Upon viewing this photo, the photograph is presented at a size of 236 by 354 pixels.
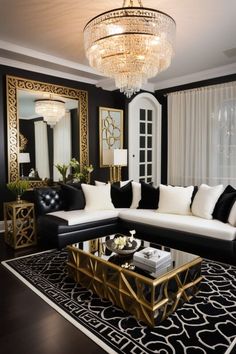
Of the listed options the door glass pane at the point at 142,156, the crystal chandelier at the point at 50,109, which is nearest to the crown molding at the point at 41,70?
the crystal chandelier at the point at 50,109

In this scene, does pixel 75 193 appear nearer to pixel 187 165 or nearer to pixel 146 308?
pixel 146 308

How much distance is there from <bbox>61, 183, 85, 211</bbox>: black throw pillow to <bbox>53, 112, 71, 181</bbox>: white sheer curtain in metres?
0.95

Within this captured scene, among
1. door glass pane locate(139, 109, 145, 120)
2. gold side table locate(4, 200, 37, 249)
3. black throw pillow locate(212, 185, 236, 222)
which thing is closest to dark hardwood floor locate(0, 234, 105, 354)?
gold side table locate(4, 200, 37, 249)

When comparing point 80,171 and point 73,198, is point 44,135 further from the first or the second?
point 73,198

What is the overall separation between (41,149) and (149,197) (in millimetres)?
2158

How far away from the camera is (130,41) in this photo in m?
2.55

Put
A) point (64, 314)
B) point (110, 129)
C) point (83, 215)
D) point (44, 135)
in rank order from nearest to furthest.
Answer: point (64, 314)
point (83, 215)
point (44, 135)
point (110, 129)

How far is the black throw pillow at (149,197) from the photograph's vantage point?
14.3 ft

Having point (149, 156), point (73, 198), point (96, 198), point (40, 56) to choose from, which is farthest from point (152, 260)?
point (149, 156)

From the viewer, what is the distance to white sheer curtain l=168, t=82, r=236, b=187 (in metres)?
5.29

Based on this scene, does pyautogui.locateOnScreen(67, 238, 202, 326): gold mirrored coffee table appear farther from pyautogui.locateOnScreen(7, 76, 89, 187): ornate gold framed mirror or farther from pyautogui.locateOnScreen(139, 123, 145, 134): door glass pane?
pyautogui.locateOnScreen(139, 123, 145, 134): door glass pane

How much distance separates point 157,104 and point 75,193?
11.3 ft

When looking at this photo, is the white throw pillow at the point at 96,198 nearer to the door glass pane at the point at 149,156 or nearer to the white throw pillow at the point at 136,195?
the white throw pillow at the point at 136,195

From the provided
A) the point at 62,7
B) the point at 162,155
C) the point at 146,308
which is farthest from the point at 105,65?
the point at 162,155
